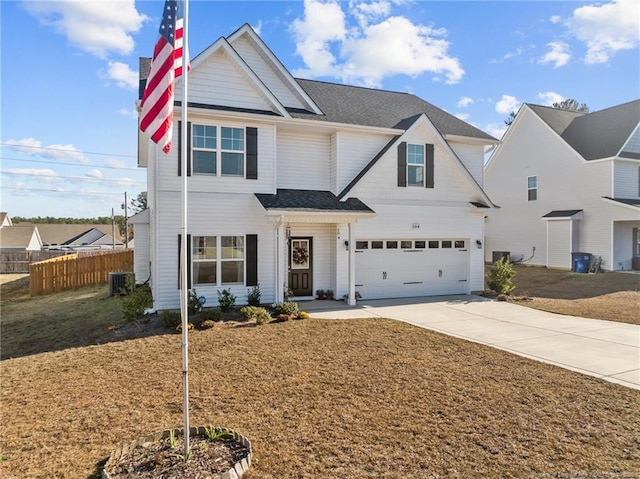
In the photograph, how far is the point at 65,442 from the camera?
4457 mm

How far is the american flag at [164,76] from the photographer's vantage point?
432 centimetres

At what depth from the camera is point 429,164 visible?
1478 cm

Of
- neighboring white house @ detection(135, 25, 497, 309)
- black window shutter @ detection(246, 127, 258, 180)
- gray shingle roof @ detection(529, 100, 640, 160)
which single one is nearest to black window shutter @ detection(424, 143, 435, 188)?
neighboring white house @ detection(135, 25, 497, 309)

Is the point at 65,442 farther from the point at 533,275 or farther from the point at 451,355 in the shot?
the point at 533,275

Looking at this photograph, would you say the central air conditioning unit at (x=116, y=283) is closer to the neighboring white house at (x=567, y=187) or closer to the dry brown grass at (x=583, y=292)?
the dry brown grass at (x=583, y=292)

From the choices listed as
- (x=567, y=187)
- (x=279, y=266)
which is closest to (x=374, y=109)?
(x=279, y=266)

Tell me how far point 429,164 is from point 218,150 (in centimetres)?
784

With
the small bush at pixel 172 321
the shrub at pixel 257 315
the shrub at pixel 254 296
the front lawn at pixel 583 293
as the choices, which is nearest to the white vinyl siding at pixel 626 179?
the front lawn at pixel 583 293

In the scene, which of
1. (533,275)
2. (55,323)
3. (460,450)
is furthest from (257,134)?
(533,275)

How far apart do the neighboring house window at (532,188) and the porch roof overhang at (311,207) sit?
1666 cm

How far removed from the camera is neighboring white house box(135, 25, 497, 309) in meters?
11.9

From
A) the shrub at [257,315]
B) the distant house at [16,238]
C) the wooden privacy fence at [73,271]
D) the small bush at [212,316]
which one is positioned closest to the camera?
the small bush at [212,316]

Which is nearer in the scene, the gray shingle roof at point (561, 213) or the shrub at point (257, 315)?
the shrub at point (257, 315)

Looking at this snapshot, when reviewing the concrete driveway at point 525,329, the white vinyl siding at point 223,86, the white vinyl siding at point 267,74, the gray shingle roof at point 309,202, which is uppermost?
the white vinyl siding at point 267,74
